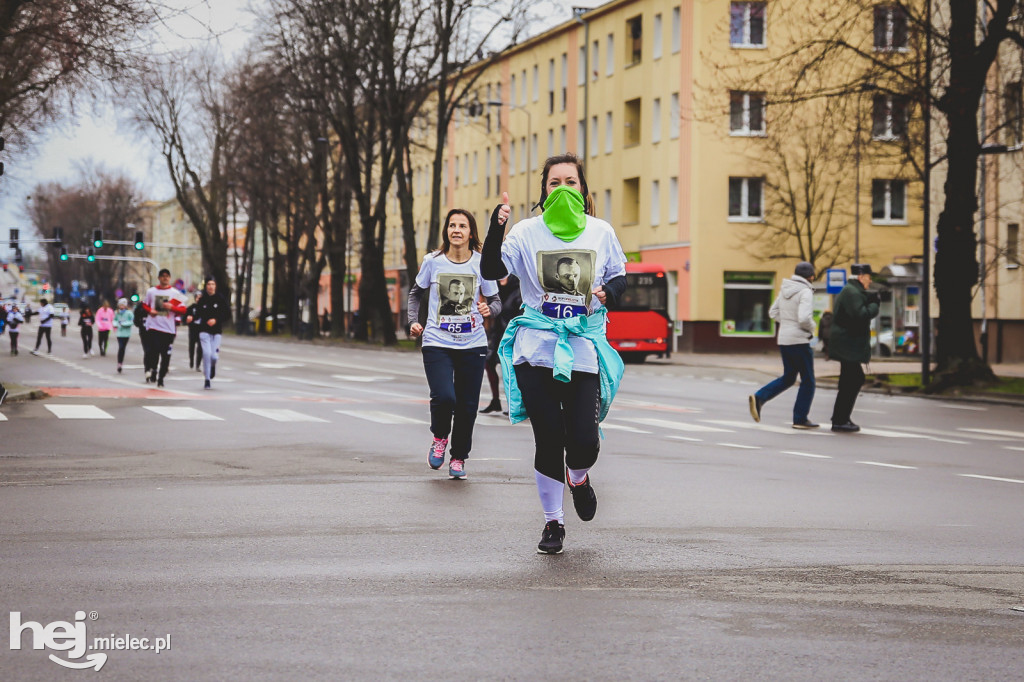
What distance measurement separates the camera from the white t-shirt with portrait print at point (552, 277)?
7.62 metres

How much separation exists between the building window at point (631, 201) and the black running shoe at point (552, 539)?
60242 millimetres

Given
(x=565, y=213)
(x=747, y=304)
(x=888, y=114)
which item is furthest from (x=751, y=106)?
(x=747, y=304)

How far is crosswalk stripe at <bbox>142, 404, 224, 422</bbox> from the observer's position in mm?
18094

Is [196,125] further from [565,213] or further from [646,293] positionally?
[565,213]

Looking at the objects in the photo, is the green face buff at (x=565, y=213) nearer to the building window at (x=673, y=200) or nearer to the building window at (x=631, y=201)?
the building window at (x=673, y=200)

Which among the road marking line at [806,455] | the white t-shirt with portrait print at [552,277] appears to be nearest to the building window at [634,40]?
the road marking line at [806,455]

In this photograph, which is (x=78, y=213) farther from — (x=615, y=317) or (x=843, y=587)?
(x=843, y=587)

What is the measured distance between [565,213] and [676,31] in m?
56.4

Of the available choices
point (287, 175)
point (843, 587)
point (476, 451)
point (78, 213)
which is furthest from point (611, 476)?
point (78, 213)

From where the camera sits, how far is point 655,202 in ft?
211

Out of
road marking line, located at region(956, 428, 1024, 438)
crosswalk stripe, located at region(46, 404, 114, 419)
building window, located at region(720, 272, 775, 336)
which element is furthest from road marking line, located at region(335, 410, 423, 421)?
building window, located at region(720, 272, 775, 336)

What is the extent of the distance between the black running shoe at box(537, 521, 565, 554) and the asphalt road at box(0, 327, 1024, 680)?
88 millimetres

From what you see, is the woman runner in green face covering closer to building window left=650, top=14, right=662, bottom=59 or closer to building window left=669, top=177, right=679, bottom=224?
building window left=669, top=177, right=679, bottom=224

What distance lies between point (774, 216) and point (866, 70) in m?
31.2
